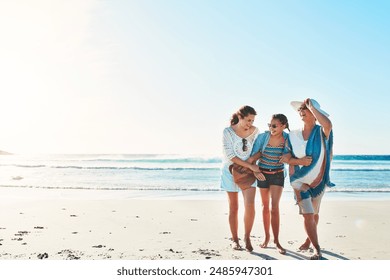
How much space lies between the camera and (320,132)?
4.20 metres

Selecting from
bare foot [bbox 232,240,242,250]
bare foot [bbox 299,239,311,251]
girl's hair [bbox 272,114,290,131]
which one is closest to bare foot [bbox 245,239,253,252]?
bare foot [bbox 232,240,242,250]

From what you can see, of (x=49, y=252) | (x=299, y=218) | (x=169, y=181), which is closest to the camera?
(x=49, y=252)

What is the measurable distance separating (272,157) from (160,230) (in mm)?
1964

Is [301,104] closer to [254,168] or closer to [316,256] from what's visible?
[254,168]

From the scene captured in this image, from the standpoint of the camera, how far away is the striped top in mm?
4424

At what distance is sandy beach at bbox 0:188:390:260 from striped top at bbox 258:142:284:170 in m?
0.86

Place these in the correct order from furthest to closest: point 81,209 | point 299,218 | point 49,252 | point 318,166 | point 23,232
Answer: point 81,209
point 299,218
point 23,232
point 49,252
point 318,166

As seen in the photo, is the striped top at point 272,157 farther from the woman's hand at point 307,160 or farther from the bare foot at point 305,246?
the bare foot at point 305,246

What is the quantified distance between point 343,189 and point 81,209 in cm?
640

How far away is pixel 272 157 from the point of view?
174 inches

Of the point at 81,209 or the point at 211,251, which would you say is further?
the point at 81,209

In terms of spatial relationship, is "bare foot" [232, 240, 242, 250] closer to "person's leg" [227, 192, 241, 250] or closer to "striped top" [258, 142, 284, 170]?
"person's leg" [227, 192, 241, 250]
